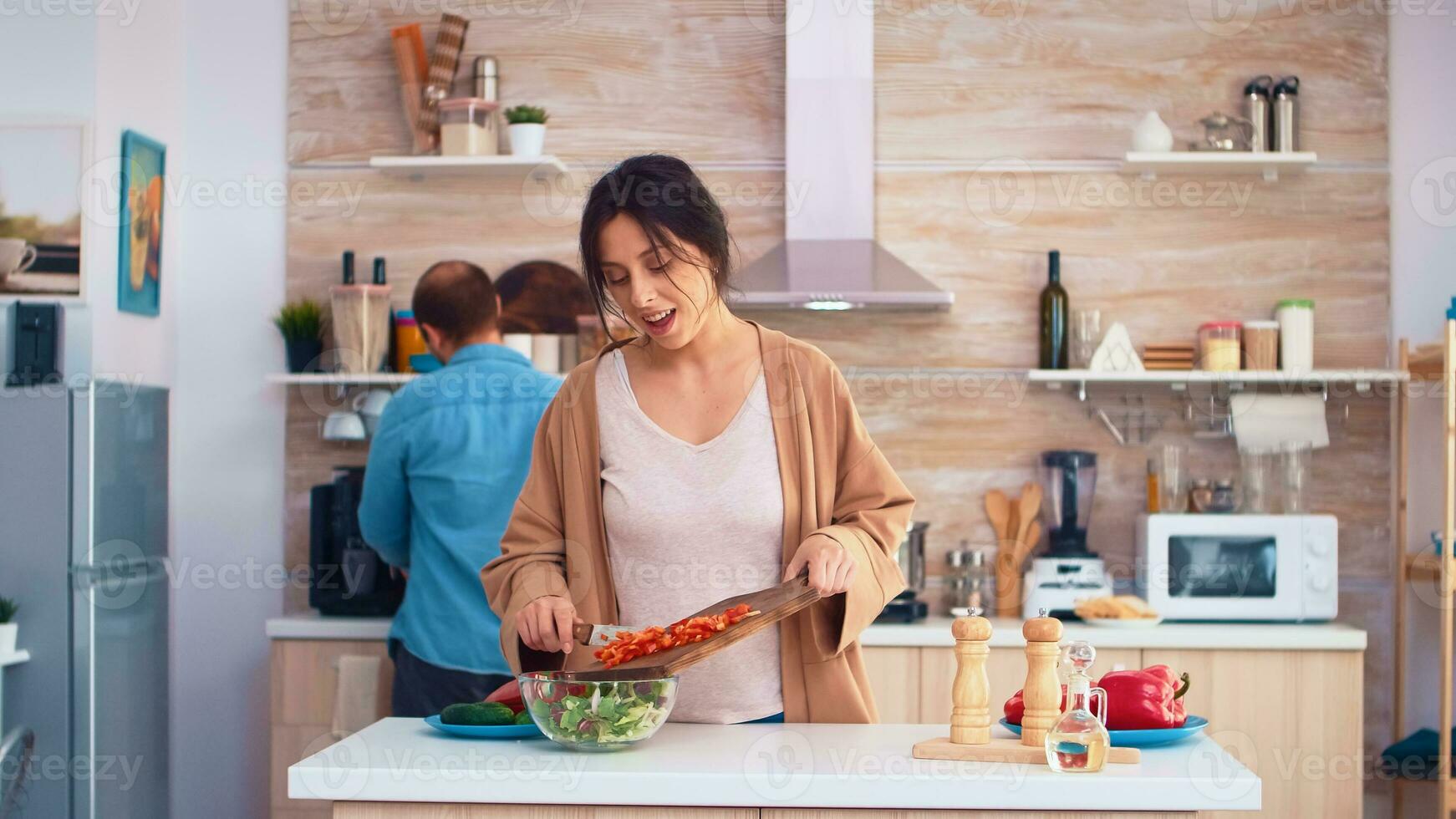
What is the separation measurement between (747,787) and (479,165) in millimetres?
2741

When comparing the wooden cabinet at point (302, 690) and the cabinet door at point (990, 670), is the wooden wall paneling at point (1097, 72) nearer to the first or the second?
the cabinet door at point (990, 670)

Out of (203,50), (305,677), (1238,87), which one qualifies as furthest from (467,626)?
(1238,87)

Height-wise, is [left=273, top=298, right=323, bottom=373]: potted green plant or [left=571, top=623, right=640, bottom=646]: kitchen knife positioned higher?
[left=273, top=298, right=323, bottom=373]: potted green plant

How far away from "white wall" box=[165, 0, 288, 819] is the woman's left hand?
2.71m

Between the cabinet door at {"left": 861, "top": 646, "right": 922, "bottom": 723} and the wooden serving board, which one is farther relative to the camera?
the cabinet door at {"left": 861, "top": 646, "right": 922, "bottom": 723}

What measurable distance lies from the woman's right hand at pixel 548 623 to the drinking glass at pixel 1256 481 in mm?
2636

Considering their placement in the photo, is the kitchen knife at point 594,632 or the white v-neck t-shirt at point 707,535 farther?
the white v-neck t-shirt at point 707,535

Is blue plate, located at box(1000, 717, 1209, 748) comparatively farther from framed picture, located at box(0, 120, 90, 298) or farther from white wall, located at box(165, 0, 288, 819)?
white wall, located at box(165, 0, 288, 819)

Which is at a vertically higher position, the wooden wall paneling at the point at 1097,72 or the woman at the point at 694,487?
the wooden wall paneling at the point at 1097,72

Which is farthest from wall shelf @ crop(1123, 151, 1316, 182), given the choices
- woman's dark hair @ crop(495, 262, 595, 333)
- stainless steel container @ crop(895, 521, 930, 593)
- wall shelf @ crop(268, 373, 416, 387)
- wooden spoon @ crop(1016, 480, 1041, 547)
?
wall shelf @ crop(268, 373, 416, 387)

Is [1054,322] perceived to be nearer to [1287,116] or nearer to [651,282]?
[1287,116]

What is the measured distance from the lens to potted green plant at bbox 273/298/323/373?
3.90 m

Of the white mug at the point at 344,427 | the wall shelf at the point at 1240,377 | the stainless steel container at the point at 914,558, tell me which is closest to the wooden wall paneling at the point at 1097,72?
the wall shelf at the point at 1240,377

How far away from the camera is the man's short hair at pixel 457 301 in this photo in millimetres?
2949
